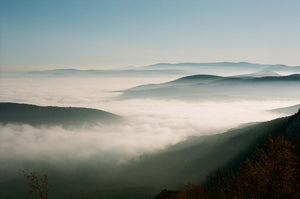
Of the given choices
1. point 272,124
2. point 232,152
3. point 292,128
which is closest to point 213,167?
point 232,152

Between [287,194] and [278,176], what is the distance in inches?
67.0

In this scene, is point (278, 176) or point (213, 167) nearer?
point (278, 176)

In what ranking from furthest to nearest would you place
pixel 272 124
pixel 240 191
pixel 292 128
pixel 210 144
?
1. pixel 210 144
2. pixel 272 124
3. pixel 292 128
4. pixel 240 191

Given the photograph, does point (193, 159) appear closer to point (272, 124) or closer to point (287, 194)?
point (272, 124)

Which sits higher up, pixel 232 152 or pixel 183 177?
pixel 232 152

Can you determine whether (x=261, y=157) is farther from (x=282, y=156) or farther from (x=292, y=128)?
(x=292, y=128)

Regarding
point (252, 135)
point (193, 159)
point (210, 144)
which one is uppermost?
point (252, 135)

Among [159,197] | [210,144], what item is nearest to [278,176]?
[159,197]

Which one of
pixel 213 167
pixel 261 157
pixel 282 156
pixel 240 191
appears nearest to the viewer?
pixel 282 156

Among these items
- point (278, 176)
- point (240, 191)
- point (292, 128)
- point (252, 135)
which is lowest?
point (252, 135)

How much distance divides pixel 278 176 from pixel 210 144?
587 feet

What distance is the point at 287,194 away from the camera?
2023 cm

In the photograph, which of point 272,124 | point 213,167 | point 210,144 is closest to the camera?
point 272,124

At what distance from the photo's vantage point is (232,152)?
158 meters
